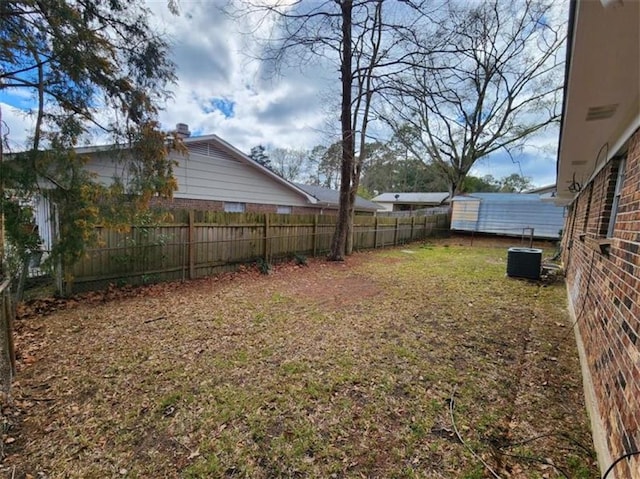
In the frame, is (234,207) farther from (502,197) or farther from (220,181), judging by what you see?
(502,197)

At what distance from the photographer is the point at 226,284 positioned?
Answer: 22.4ft

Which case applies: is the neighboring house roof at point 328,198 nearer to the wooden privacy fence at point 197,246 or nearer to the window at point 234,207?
the window at point 234,207

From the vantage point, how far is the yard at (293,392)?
2.10 metres

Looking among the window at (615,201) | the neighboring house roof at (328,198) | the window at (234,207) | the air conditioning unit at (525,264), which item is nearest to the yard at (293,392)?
the window at (615,201)

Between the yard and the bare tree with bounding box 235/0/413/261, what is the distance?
5949 mm

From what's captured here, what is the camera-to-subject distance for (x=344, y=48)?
8930mm

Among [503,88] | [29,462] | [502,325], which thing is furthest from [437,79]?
[503,88]

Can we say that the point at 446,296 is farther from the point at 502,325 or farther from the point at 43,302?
the point at 43,302

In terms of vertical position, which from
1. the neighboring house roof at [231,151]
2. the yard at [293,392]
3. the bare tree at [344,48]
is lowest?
the yard at [293,392]

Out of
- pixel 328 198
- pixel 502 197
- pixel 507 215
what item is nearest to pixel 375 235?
pixel 328 198

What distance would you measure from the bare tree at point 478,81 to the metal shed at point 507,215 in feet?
8.43

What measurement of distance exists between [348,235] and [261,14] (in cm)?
735

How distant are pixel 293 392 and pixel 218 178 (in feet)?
30.2

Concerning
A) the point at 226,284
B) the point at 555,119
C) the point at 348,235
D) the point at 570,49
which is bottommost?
the point at 226,284
